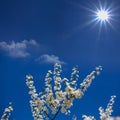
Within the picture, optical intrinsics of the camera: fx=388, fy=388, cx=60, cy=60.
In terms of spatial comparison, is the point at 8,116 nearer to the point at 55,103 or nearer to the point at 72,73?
the point at 55,103

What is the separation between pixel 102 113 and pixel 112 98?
1.58 metres

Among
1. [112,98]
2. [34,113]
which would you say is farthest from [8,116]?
[112,98]

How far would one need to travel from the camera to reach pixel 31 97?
76.4 ft

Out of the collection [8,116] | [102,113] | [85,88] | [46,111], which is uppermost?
[102,113]

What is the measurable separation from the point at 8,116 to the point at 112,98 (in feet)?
26.9

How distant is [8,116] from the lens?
20.8 meters

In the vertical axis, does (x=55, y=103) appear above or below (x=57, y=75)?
below

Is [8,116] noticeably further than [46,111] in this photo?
No

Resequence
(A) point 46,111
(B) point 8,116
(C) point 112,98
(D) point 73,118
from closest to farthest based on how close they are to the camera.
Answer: (B) point 8,116 → (A) point 46,111 → (C) point 112,98 → (D) point 73,118

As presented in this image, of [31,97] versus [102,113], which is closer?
[31,97]

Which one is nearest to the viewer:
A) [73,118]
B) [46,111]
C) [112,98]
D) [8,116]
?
[8,116]

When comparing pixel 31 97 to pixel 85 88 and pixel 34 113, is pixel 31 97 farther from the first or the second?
pixel 85 88

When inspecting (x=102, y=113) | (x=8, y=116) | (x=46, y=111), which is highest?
(x=102, y=113)

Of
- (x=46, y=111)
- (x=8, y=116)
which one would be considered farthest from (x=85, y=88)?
(x=8, y=116)
